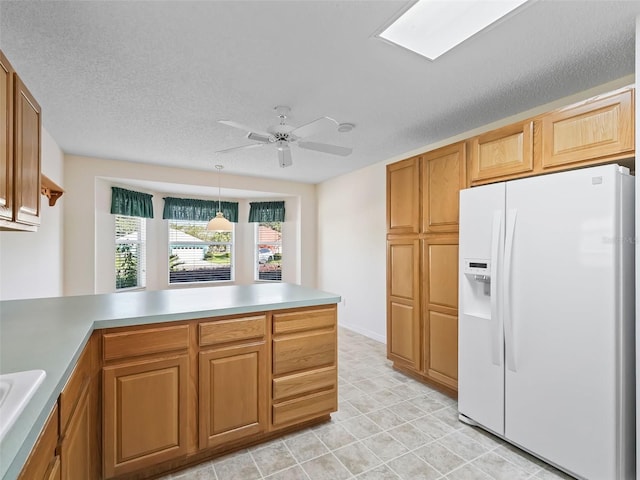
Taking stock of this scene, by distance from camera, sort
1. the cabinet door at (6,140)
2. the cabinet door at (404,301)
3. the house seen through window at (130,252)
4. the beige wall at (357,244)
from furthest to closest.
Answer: the house seen through window at (130,252), the beige wall at (357,244), the cabinet door at (404,301), the cabinet door at (6,140)

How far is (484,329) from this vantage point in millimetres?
2207

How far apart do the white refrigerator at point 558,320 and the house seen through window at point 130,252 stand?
4.83 meters

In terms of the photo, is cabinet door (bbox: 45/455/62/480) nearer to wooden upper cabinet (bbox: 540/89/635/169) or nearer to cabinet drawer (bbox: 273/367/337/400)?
cabinet drawer (bbox: 273/367/337/400)

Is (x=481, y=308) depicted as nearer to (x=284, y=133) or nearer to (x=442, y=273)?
(x=442, y=273)

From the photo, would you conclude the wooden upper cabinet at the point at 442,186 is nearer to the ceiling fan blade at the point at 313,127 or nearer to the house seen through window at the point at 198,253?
the ceiling fan blade at the point at 313,127

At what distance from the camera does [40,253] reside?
3020 mm

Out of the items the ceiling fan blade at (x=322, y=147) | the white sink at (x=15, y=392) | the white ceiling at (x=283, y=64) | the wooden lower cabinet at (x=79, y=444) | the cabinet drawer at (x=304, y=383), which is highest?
the white ceiling at (x=283, y=64)

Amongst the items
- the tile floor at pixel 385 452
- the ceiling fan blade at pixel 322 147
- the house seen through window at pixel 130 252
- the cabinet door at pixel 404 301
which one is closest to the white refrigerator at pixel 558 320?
the tile floor at pixel 385 452

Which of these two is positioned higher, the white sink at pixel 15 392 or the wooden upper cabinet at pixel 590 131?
the wooden upper cabinet at pixel 590 131

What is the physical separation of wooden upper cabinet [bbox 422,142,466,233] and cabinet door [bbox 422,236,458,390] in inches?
5.8

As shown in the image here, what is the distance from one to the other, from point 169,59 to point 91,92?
0.88m

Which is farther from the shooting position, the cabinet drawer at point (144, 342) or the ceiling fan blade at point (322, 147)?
the ceiling fan blade at point (322, 147)

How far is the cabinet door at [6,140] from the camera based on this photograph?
1.28 meters

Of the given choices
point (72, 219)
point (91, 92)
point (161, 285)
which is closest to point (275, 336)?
point (91, 92)
